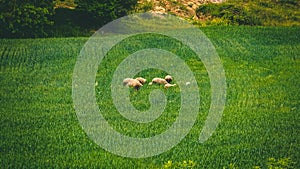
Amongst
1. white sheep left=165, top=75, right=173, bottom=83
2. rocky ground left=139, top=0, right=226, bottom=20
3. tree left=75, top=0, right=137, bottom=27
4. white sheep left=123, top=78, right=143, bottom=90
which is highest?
white sheep left=123, top=78, right=143, bottom=90

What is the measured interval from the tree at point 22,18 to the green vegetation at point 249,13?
6468 mm

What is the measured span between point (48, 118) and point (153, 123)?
170cm

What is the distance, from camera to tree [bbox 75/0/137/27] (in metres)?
17.4

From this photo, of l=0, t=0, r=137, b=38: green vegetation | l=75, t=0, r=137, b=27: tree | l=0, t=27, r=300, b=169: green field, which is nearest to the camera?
l=0, t=27, r=300, b=169: green field

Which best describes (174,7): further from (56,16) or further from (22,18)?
(22,18)

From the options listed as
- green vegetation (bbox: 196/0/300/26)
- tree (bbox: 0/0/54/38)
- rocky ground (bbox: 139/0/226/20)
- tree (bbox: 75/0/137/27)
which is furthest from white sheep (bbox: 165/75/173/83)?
rocky ground (bbox: 139/0/226/20)

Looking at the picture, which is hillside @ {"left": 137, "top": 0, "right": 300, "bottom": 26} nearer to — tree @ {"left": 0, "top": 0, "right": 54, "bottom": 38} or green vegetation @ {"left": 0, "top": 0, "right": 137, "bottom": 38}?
green vegetation @ {"left": 0, "top": 0, "right": 137, "bottom": 38}

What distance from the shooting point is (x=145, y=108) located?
8.49 m

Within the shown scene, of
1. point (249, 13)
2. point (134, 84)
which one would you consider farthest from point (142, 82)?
point (249, 13)

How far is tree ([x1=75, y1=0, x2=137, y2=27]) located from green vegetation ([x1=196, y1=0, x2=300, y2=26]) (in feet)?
10.8

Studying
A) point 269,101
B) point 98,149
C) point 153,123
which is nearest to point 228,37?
point 269,101

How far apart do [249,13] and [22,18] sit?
366 inches

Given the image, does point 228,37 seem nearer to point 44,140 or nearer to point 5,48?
point 5,48

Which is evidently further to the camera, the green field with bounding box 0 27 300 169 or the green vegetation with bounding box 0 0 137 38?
the green vegetation with bounding box 0 0 137 38
